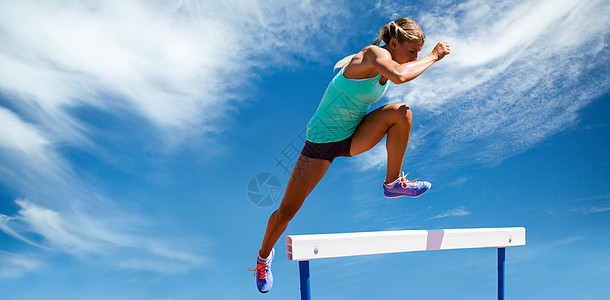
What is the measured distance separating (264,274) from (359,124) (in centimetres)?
144

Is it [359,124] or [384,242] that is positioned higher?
[359,124]

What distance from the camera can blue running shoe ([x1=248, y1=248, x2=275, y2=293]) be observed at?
11.3 feet

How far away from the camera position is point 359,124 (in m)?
3.11

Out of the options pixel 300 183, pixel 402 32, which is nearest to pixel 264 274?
pixel 300 183

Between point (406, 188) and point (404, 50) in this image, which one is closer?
point (404, 50)

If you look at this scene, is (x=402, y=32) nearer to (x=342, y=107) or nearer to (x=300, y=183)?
(x=342, y=107)

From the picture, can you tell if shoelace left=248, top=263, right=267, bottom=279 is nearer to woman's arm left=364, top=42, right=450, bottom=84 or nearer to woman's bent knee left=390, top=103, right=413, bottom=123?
woman's bent knee left=390, top=103, right=413, bottom=123

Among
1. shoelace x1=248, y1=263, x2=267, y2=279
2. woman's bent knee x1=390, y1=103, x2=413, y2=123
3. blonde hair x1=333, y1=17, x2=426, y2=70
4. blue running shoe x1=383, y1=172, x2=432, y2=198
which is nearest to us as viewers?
blonde hair x1=333, y1=17, x2=426, y2=70

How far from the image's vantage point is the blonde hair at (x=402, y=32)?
9.18ft

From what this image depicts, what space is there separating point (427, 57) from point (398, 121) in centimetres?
48

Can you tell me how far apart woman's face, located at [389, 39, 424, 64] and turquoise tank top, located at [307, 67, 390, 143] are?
19cm

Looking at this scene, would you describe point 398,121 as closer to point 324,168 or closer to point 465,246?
point 324,168

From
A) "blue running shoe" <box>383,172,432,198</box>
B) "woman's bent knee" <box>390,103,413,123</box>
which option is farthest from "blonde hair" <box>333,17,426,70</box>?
"blue running shoe" <box>383,172,432,198</box>

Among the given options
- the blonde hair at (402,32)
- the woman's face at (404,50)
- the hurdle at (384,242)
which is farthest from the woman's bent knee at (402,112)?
the hurdle at (384,242)
